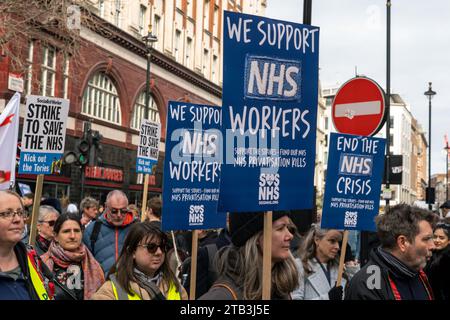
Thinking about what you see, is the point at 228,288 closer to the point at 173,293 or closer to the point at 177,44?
the point at 173,293

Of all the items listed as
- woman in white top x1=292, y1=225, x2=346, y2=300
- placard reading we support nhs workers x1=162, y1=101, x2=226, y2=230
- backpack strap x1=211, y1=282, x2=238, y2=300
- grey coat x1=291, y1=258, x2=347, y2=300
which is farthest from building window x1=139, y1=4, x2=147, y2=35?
backpack strap x1=211, y1=282, x2=238, y2=300

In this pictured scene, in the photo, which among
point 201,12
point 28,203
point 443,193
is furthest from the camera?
point 443,193

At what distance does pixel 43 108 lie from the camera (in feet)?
26.1

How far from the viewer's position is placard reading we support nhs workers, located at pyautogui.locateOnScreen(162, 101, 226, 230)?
6.82m

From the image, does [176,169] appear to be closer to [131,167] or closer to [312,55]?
[312,55]

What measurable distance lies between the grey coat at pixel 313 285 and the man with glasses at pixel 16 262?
226 centimetres

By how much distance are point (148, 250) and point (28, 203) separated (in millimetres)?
6149

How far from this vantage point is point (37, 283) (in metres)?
4.25

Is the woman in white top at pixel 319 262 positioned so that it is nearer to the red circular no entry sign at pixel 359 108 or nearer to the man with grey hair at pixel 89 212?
the red circular no entry sign at pixel 359 108

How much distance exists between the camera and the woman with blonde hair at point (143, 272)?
4.23 metres

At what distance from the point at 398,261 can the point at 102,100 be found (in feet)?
91.1

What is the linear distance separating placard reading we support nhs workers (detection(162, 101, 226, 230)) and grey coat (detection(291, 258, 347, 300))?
128 centimetres

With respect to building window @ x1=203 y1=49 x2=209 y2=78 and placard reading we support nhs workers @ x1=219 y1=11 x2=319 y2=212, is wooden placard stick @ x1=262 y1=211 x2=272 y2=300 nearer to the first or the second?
placard reading we support nhs workers @ x1=219 y1=11 x2=319 y2=212

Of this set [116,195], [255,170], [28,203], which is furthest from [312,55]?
→ [28,203]
